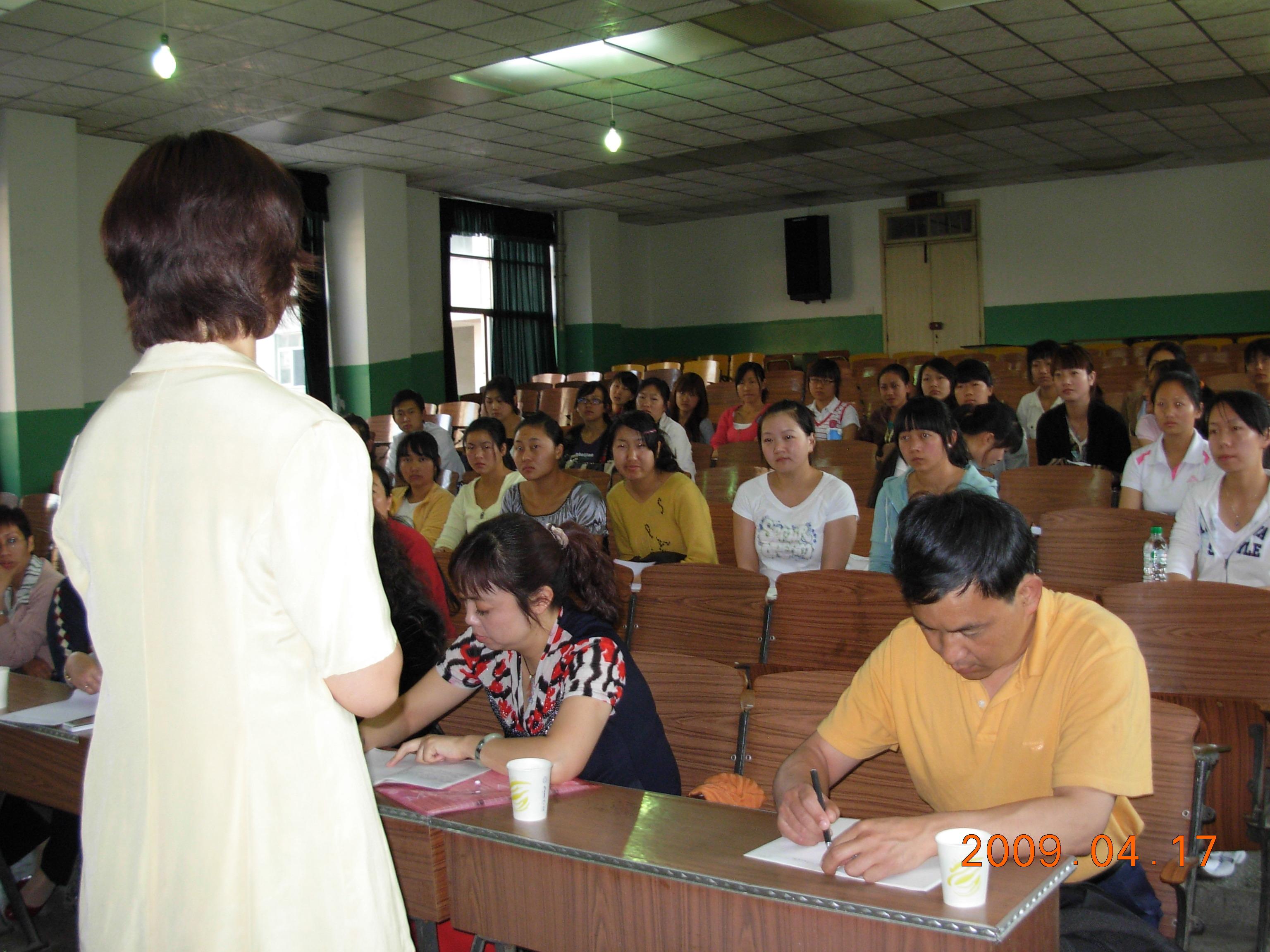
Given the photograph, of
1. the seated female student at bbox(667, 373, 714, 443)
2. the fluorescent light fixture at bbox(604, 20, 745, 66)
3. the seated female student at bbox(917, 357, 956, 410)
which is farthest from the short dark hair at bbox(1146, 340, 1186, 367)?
the fluorescent light fixture at bbox(604, 20, 745, 66)

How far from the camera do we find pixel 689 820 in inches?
67.2

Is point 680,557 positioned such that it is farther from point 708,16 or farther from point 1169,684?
point 708,16

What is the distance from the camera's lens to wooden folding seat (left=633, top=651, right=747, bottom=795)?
7.88ft

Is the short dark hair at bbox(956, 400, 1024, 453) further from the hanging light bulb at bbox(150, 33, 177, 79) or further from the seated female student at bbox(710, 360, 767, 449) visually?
the hanging light bulb at bbox(150, 33, 177, 79)

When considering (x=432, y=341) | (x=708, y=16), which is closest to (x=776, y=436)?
(x=708, y=16)

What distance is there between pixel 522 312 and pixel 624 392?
6848 millimetres

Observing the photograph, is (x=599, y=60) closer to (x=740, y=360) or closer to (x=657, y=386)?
(x=657, y=386)

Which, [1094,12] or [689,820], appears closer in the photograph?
[689,820]

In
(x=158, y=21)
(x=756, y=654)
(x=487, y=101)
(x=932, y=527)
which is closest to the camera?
(x=932, y=527)

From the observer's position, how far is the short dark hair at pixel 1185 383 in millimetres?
4293

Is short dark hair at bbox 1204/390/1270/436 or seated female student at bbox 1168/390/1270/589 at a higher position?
short dark hair at bbox 1204/390/1270/436

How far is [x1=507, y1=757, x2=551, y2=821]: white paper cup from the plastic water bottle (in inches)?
111

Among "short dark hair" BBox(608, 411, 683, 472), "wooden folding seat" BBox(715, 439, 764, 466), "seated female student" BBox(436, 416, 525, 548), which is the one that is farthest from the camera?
"wooden folding seat" BBox(715, 439, 764, 466)

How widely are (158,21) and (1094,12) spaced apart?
6034 mm
